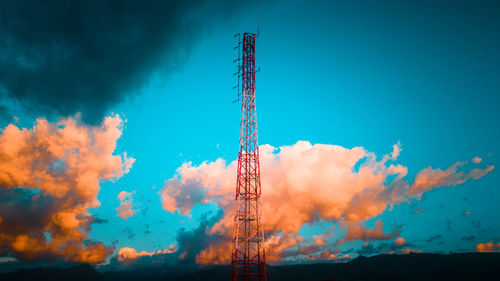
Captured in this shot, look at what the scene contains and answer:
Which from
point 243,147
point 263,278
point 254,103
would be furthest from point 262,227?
point 254,103

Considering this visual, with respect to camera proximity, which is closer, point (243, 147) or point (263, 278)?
point (263, 278)

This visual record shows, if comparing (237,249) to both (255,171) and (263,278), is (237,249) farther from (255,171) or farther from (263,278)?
(255,171)

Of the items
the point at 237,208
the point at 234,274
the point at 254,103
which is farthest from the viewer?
the point at 254,103

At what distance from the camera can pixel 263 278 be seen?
147 feet

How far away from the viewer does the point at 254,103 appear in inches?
2061

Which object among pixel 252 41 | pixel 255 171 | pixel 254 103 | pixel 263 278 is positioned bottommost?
pixel 263 278

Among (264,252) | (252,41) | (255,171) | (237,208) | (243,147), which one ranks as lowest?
(264,252)

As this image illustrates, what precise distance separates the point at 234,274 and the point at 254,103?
90.4 ft

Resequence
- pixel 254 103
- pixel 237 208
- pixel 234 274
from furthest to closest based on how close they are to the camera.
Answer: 1. pixel 254 103
2. pixel 237 208
3. pixel 234 274

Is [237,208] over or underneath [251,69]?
underneath

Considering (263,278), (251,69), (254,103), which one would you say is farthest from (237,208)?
(251,69)

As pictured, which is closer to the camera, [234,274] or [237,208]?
[234,274]

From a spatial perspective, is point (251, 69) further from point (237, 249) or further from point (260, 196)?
point (237, 249)

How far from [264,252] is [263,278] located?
3747mm
